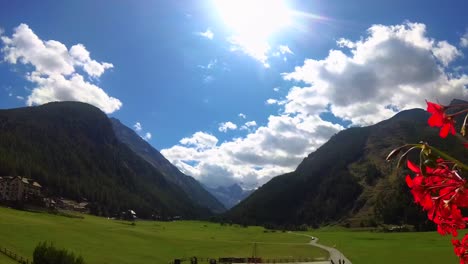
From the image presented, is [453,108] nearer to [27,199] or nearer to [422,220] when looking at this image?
[27,199]

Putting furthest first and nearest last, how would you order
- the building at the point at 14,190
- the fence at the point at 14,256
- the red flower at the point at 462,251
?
the building at the point at 14,190 → the fence at the point at 14,256 → the red flower at the point at 462,251

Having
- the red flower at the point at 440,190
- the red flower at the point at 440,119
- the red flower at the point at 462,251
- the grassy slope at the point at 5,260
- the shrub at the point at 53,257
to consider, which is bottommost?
the grassy slope at the point at 5,260

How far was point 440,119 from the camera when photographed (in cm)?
235

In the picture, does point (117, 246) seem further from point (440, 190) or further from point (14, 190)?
point (14, 190)

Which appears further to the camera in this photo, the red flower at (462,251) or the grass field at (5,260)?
the grass field at (5,260)

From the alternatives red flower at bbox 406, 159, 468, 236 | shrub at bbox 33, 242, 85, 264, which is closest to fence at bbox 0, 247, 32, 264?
shrub at bbox 33, 242, 85, 264

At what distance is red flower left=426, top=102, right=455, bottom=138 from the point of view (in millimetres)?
2346

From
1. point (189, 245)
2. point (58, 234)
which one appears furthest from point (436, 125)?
point (189, 245)

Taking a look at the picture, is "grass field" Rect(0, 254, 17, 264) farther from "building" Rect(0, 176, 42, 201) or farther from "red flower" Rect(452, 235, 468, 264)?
"building" Rect(0, 176, 42, 201)

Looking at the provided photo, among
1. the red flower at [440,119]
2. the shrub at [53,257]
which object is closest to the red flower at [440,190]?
the red flower at [440,119]

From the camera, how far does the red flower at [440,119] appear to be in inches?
92.4

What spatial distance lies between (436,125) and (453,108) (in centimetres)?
32

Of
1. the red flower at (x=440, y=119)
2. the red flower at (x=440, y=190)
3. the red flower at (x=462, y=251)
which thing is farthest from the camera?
the red flower at (x=462, y=251)

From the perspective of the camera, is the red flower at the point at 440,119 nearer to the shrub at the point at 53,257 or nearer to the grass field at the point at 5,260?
the shrub at the point at 53,257
